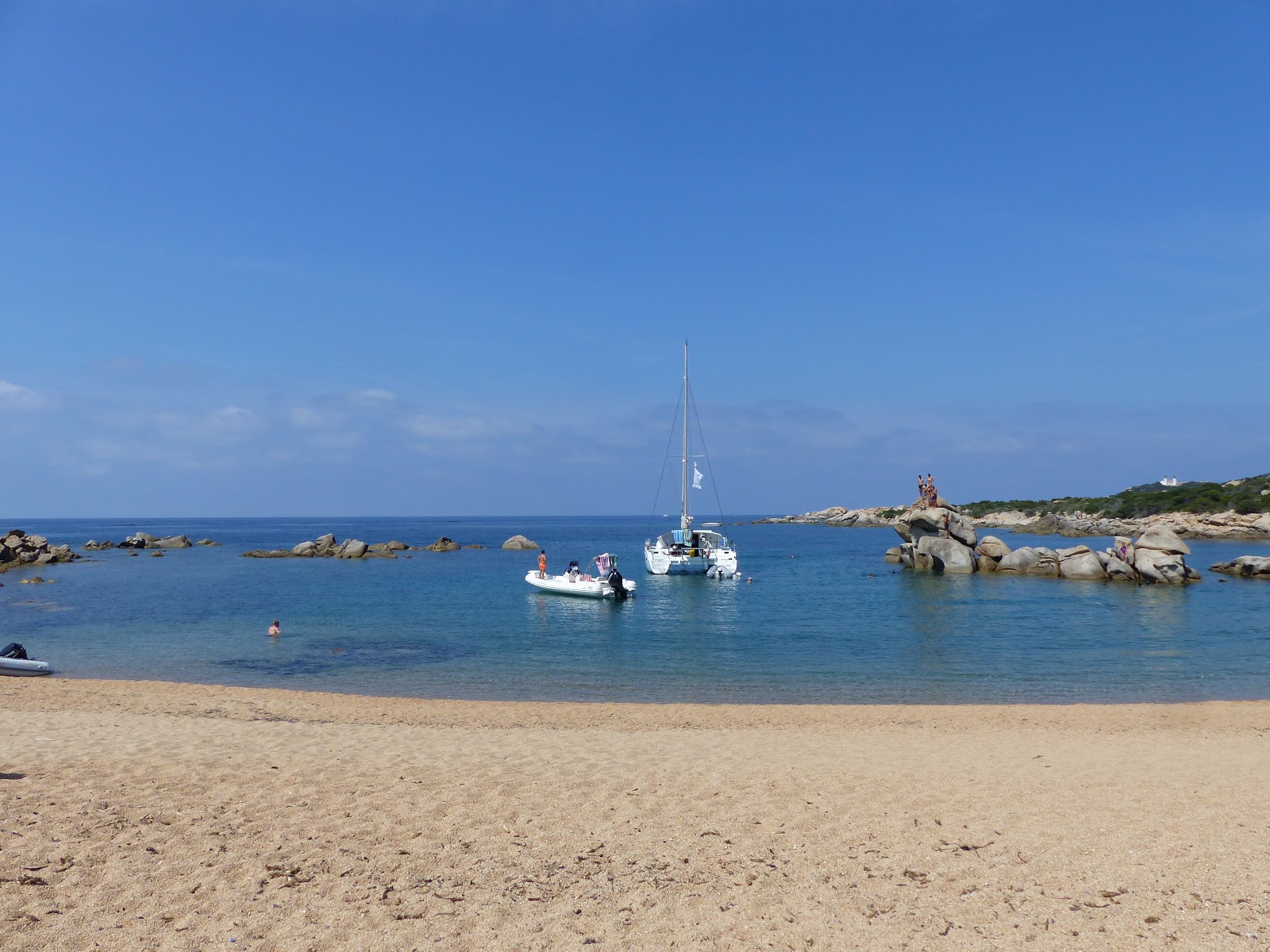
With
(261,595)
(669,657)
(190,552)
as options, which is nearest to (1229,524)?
(669,657)

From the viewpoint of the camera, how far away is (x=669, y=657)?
1072 inches

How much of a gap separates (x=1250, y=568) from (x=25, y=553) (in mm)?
94488

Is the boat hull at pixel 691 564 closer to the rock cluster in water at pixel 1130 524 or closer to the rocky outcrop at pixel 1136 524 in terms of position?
the rock cluster in water at pixel 1130 524

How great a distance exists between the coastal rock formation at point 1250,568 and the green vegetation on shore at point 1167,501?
200 feet

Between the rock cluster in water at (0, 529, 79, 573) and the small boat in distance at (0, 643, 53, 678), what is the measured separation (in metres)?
49.2

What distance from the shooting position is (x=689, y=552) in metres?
60.0

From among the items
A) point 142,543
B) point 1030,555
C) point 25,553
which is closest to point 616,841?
point 1030,555

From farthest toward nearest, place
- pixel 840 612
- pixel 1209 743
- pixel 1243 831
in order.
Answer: pixel 840 612
pixel 1209 743
pixel 1243 831

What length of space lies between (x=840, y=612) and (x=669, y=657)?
15.1 m

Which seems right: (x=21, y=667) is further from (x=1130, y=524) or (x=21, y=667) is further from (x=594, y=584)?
(x=1130, y=524)

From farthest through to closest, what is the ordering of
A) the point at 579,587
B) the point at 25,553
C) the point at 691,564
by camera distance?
the point at 25,553 → the point at 691,564 → the point at 579,587

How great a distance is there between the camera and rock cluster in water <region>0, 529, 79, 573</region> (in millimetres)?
65562

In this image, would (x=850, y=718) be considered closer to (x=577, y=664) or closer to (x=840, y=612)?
(x=577, y=664)

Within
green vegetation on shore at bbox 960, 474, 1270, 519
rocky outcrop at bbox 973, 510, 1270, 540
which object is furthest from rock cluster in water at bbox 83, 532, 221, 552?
green vegetation on shore at bbox 960, 474, 1270, 519
